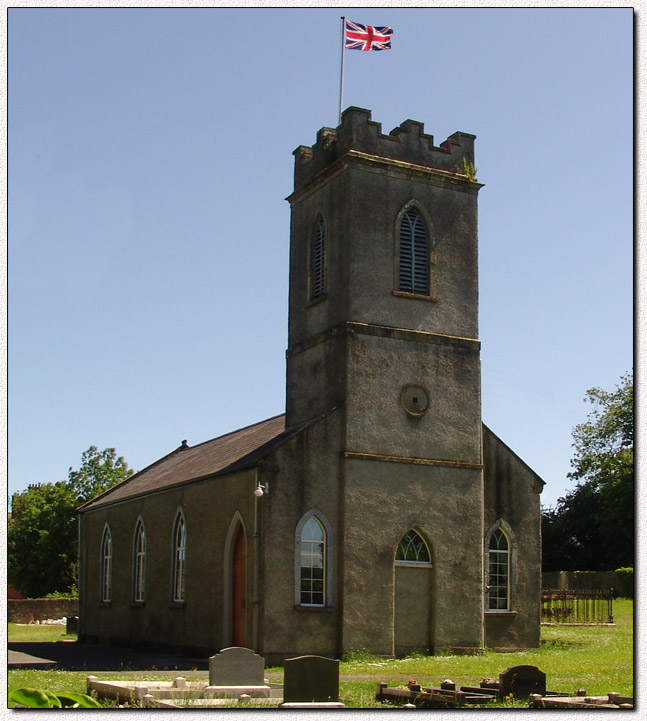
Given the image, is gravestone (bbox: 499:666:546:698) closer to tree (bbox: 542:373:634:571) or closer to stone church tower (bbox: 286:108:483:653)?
stone church tower (bbox: 286:108:483:653)

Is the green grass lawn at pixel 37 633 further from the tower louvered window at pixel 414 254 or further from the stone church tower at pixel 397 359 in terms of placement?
the tower louvered window at pixel 414 254

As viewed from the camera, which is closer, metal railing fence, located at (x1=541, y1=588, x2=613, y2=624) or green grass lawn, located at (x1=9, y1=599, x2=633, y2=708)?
green grass lawn, located at (x1=9, y1=599, x2=633, y2=708)

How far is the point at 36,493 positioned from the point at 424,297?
4824 cm

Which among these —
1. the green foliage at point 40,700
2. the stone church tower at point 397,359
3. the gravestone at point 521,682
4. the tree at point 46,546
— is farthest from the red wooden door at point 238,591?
the tree at point 46,546

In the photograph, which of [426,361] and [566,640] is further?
[566,640]

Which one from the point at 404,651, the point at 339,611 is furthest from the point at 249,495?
the point at 404,651

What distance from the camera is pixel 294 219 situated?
3353cm

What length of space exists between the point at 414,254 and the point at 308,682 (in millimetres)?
16786

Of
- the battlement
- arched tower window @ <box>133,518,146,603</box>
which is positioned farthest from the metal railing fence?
the battlement

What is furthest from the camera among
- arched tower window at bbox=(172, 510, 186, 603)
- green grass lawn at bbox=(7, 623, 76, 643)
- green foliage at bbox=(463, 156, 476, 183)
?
green grass lawn at bbox=(7, 623, 76, 643)

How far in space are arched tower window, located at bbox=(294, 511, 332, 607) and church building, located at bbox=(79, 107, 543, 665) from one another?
53mm

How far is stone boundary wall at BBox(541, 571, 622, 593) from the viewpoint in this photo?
188 feet

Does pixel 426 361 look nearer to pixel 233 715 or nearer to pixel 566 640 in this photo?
pixel 566 640

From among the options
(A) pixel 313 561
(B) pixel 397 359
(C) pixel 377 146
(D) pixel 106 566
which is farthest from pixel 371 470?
(D) pixel 106 566
